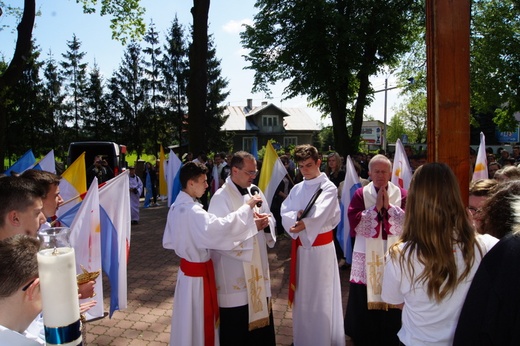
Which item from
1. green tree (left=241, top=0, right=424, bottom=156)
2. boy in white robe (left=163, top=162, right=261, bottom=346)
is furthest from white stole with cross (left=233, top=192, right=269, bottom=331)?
green tree (left=241, top=0, right=424, bottom=156)

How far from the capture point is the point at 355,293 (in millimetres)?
4055

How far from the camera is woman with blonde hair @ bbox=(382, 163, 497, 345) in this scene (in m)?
1.92

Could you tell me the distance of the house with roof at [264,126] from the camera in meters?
48.2

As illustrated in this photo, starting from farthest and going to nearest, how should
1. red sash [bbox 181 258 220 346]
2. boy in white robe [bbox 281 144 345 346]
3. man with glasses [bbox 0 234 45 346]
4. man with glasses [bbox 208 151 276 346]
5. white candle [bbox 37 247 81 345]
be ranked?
boy in white robe [bbox 281 144 345 346] → man with glasses [bbox 208 151 276 346] → red sash [bbox 181 258 220 346] → man with glasses [bbox 0 234 45 346] → white candle [bbox 37 247 81 345]

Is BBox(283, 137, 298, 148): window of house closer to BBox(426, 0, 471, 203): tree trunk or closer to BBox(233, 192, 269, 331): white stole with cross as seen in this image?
BBox(233, 192, 269, 331): white stole with cross

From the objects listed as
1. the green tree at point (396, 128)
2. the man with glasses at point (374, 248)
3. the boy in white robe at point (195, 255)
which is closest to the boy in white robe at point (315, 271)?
the man with glasses at point (374, 248)

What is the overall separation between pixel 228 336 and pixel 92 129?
3867 centimetres

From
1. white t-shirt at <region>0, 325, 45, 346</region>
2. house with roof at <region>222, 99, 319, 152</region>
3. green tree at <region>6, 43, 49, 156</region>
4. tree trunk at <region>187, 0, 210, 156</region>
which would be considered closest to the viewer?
white t-shirt at <region>0, 325, 45, 346</region>

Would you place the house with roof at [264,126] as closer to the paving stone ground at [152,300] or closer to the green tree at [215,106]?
the green tree at [215,106]

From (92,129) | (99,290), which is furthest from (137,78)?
(99,290)

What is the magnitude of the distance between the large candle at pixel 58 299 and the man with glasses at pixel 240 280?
7.49 ft

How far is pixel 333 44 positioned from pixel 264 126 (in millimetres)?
32911

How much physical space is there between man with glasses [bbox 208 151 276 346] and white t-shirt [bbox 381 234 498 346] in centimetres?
146

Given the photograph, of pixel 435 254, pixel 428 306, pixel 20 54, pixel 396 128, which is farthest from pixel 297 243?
pixel 396 128
